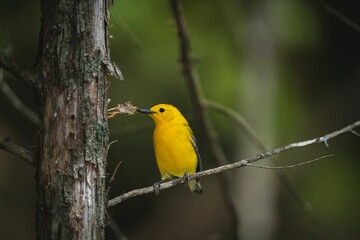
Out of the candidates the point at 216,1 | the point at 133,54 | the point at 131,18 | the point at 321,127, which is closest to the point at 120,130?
the point at 131,18

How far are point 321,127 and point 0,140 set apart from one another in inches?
317

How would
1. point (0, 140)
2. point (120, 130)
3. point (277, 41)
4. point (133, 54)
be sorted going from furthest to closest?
point (277, 41)
point (133, 54)
point (120, 130)
point (0, 140)

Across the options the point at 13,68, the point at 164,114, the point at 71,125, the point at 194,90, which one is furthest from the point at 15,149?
the point at 164,114

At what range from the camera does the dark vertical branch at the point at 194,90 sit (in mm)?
4964

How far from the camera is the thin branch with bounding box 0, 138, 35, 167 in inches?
136

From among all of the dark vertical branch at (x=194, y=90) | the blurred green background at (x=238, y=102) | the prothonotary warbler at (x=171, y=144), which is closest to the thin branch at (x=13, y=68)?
the dark vertical branch at (x=194, y=90)

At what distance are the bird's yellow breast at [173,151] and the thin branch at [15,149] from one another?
2682 mm

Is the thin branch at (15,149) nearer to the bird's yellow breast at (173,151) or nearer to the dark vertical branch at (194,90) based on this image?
the dark vertical branch at (194,90)

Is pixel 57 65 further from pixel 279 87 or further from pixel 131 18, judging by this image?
pixel 279 87

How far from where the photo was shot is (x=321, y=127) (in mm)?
10617

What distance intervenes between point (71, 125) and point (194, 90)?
205 cm

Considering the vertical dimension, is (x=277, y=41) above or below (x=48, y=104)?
above

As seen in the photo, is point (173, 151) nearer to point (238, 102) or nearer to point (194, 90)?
point (194, 90)

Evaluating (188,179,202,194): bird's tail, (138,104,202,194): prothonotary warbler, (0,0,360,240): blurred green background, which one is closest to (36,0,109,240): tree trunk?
(138,104,202,194): prothonotary warbler
